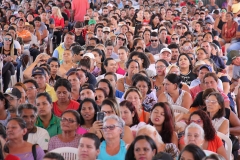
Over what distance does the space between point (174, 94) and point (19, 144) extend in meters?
2.00

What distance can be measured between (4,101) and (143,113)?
52.5 inches

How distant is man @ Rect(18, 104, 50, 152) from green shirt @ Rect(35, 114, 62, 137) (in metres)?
0.21

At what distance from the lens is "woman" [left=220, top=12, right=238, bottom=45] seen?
35.5 feet

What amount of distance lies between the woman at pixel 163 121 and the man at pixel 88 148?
0.81 metres

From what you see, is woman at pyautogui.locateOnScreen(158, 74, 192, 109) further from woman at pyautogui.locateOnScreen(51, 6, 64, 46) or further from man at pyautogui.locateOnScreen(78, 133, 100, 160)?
woman at pyautogui.locateOnScreen(51, 6, 64, 46)

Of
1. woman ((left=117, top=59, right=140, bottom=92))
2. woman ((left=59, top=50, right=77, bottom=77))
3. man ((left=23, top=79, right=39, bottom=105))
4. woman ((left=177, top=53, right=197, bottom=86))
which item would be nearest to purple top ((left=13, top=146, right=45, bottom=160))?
man ((left=23, top=79, right=39, bottom=105))

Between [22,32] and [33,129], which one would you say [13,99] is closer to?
[33,129]

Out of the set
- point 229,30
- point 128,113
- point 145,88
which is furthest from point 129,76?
point 229,30

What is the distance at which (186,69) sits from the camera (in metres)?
6.70

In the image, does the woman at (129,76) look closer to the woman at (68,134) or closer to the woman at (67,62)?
the woman at (67,62)

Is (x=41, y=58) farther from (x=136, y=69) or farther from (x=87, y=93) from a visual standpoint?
(x=87, y=93)

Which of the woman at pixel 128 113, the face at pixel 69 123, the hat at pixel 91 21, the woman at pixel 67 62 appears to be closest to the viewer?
the face at pixel 69 123

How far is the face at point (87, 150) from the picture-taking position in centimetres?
377

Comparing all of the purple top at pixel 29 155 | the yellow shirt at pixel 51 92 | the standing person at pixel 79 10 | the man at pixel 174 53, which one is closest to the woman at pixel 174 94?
the yellow shirt at pixel 51 92
